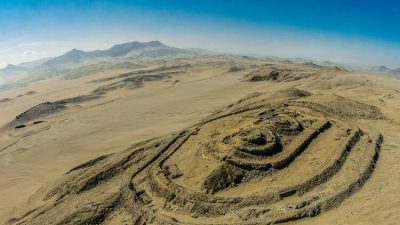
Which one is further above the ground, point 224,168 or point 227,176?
point 224,168

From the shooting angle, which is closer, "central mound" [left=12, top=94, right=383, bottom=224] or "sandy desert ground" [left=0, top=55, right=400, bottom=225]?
"sandy desert ground" [left=0, top=55, right=400, bottom=225]

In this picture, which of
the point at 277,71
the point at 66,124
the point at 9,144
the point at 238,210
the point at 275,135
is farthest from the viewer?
the point at 277,71

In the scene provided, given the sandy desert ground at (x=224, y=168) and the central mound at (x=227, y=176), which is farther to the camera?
the central mound at (x=227, y=176)

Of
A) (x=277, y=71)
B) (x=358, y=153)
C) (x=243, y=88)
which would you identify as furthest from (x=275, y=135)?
(x=277, y=71)

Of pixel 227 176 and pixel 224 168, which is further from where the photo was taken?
pixel 224 168

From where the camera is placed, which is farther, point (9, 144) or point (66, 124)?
point (66, 124)

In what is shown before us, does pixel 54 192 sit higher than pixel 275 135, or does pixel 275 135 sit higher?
pixel 275 135

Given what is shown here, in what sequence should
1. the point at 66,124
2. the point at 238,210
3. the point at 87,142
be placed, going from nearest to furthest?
1. the point at 238,210
2. the point at 87,142
3. the point at 66,124

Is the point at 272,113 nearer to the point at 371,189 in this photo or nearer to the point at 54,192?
the point at 371,189
